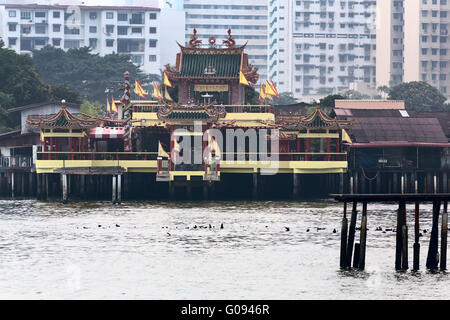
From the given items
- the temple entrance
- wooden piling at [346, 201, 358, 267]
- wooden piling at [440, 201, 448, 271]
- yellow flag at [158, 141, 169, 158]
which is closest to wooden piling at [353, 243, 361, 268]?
wooden piling at [346, 201, 358, 267]

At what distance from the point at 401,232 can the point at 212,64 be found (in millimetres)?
56907

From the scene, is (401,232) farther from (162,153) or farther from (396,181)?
(396,181)

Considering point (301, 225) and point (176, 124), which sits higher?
point (176, 124)

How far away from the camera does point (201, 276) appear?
131 ft

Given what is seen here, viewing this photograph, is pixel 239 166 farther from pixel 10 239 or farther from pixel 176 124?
pixel 10 239

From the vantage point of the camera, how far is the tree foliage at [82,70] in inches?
6550

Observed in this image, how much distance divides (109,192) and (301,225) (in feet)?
83.9

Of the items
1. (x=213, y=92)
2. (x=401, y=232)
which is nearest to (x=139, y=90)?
(x=213, y=92)

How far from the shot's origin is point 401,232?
38.7 m

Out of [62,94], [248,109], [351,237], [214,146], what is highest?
[62,94]

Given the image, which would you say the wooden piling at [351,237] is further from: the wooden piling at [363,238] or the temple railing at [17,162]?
the temple railing at [17,162]

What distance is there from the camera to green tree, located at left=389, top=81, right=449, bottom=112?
160 metres
